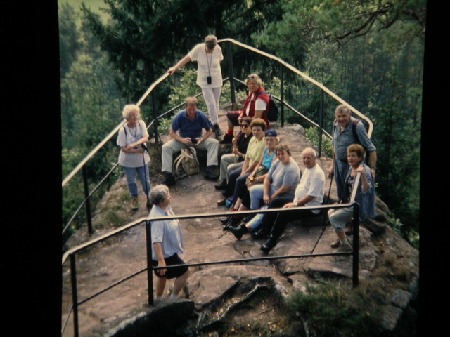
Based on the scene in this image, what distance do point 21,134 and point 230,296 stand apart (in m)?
2.94

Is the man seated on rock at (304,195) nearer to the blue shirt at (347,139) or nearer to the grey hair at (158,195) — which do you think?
the blue shirt at (347,139)

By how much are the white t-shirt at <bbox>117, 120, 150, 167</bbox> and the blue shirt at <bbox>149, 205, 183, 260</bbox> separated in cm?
207

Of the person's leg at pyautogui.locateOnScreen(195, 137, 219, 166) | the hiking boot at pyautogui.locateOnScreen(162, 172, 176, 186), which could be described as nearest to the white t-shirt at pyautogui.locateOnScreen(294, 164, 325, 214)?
the person's leg at pyautogui.locateOnScreen(195, 137, 219, 166)

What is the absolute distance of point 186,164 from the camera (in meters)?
7.43

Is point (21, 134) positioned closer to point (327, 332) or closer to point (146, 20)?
point (327, 332)

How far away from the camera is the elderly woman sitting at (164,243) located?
4484 millimetres

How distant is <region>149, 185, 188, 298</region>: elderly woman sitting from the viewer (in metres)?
4.48

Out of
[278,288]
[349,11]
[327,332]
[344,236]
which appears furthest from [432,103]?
[349,11]

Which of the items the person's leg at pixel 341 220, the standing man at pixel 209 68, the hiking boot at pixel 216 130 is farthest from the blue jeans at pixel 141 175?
the person's leg at pixel 341 220

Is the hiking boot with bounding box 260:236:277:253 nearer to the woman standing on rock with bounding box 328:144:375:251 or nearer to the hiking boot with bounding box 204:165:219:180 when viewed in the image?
the woman standing on rock with bounding box 328:144:375:251

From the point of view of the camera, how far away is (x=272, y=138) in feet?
20.0

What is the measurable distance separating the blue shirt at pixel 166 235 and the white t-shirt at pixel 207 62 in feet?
11.6

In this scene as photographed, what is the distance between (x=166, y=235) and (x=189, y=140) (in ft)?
9.30

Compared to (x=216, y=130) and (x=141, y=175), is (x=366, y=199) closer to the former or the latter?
(x=141, y=175)
